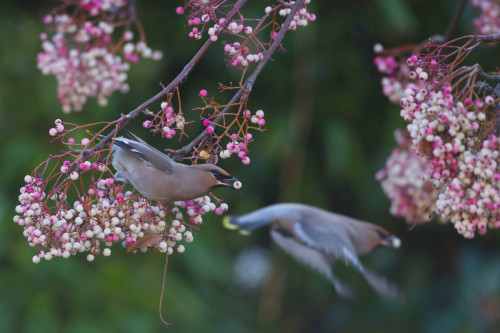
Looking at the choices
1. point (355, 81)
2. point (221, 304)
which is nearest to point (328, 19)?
point (355, 81)

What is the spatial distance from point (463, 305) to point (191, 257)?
5.32ft

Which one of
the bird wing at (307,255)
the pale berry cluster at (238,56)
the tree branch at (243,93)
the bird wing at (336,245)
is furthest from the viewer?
the bird wing at (307,255)

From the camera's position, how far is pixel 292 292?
4.25 metres

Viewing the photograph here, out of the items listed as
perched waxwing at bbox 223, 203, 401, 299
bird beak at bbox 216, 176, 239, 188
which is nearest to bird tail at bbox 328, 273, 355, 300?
perched waxwing at bbox 223, 203, 401, 299

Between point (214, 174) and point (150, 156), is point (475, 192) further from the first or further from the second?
point (150, 156)

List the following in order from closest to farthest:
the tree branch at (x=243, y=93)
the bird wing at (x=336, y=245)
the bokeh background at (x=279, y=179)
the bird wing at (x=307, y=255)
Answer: the tree branch at (x=243, y=93), the bird wing at (x=336, y=245), the bird wing at (x=307, y=255), the bokeh background at (x=279, y=179)

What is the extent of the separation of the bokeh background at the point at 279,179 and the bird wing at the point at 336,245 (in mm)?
1611

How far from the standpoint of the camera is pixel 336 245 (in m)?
1.91

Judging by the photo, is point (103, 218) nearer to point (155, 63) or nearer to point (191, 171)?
point (191, 171)

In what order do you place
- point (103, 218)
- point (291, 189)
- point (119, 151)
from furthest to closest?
Answer: point (291, 189), point (119, 151), point (103, 218)

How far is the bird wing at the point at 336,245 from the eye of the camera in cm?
185

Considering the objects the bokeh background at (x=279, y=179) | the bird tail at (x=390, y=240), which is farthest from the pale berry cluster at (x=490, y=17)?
the bokeh background at (x=279, y=179)

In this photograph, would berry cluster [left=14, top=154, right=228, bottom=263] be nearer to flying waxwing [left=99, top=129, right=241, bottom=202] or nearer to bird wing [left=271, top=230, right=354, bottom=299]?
flying waxwing [left=99, top=129, right=241, bottom=202]

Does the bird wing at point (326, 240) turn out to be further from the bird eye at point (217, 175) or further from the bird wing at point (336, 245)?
the bird eye at point (217, 175)
